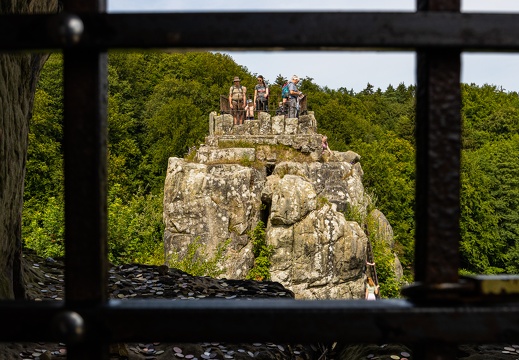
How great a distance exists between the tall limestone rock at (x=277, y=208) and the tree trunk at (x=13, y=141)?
487 inches

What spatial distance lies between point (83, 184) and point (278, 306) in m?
0.49

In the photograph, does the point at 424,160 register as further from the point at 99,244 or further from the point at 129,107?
the point at 129,107

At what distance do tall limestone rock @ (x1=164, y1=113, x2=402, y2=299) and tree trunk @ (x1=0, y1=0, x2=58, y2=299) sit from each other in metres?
12.4

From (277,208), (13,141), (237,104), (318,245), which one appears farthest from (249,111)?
(13,141)

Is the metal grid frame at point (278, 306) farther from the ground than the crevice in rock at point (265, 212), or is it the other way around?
the metal grid frame at point (278, 306)

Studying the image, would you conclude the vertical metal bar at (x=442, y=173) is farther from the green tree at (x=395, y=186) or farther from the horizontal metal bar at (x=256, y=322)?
the green tree at (x=395, y=186)

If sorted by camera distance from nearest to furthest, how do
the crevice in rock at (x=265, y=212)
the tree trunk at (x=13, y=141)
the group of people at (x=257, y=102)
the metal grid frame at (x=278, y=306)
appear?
the metal grid frame at (x=278, y=306)
the tree trunk at (x=13, y=141)
the crevice in rock at (x=265, y=212)
the group of people at (x=257, y=102)

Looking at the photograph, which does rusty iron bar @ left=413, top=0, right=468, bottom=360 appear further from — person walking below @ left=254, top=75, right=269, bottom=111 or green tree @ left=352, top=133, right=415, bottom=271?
green tree @ left=352, top=133, right=415, bottom=271

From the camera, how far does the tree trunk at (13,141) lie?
403 cm

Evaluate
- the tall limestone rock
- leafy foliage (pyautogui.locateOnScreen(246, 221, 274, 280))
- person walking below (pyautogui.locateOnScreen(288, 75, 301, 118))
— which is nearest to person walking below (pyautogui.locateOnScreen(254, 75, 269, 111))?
person walking below (pyautogui.locateOnScreen(288, 75, 301, 118))

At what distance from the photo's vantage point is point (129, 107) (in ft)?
122

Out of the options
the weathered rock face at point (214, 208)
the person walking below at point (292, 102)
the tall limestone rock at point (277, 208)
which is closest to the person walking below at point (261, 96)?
the person walking below at point (292, 102)

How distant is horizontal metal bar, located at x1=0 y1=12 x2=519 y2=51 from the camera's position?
1.20m

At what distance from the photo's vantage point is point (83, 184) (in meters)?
1.21
